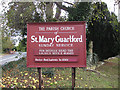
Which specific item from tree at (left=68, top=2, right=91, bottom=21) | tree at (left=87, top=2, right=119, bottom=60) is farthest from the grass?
tree at (left=68, top=2, right=91, bottom=21)

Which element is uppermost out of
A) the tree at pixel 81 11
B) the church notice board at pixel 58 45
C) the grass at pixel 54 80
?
the tree at pixel 81 11

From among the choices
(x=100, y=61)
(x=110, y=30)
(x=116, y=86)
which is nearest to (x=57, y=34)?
(x=116, y=86)

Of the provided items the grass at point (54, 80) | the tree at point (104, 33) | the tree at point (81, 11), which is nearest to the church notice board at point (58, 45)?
the grass at point (54, 80)

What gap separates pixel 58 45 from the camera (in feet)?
11.8

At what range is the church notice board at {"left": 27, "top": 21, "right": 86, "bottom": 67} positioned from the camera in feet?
11.7

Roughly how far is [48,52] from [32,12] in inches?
150

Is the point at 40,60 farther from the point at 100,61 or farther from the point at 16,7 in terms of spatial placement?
the point at 100,61

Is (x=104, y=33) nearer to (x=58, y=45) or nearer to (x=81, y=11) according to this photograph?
(x=81, y=11)

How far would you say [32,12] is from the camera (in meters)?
6.61

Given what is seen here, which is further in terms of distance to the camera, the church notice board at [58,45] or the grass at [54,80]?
the grass at [54,80]

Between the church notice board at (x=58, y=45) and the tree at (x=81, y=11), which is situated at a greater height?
the tree at (x=81, y=11)

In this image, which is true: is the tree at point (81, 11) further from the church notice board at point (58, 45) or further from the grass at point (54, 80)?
the church notice board at point (58, 45)

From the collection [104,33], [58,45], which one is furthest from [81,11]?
[58,45]

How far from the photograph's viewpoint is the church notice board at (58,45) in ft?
11.7
